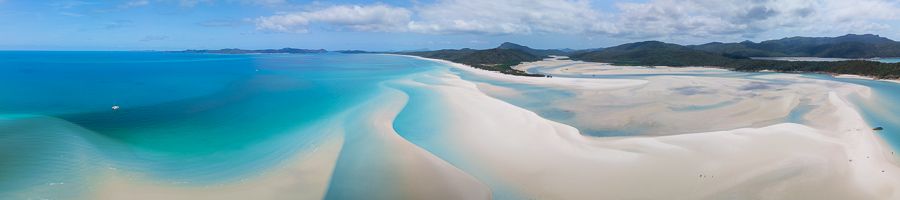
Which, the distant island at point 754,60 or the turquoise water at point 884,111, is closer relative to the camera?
the turquoise water at point 884,111

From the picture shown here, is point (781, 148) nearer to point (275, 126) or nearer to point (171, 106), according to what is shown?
point (275, 126)

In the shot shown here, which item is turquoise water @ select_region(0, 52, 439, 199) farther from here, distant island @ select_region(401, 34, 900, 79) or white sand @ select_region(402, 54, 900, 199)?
distant island @ select_region(401, 34, 900, 79)

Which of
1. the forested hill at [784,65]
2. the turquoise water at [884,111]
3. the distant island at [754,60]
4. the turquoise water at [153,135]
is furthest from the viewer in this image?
the distant island at [754,60]

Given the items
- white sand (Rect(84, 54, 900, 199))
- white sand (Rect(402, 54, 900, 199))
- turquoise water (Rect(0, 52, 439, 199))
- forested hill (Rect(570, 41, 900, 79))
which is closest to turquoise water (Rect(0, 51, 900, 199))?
turquoise water (Rect(0, 52, 439, 199))

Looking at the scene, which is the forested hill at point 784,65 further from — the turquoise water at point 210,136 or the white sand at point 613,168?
the white sand at point 613,168

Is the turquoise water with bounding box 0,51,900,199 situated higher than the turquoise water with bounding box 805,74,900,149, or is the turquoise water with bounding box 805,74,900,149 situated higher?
the turquoise water with bounding box 805,74,900,149

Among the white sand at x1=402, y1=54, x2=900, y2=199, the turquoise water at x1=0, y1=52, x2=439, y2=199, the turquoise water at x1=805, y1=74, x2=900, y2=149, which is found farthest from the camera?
the turquoise water at x1=805, y1=74, x2=900, y2=149

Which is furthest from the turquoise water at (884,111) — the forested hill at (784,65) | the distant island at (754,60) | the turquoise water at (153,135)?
the turquoise water at (153,135)

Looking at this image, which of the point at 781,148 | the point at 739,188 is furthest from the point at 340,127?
the point at 781,148

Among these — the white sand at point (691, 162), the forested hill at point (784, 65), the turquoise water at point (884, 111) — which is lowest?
the white sand at point (691, 162)
